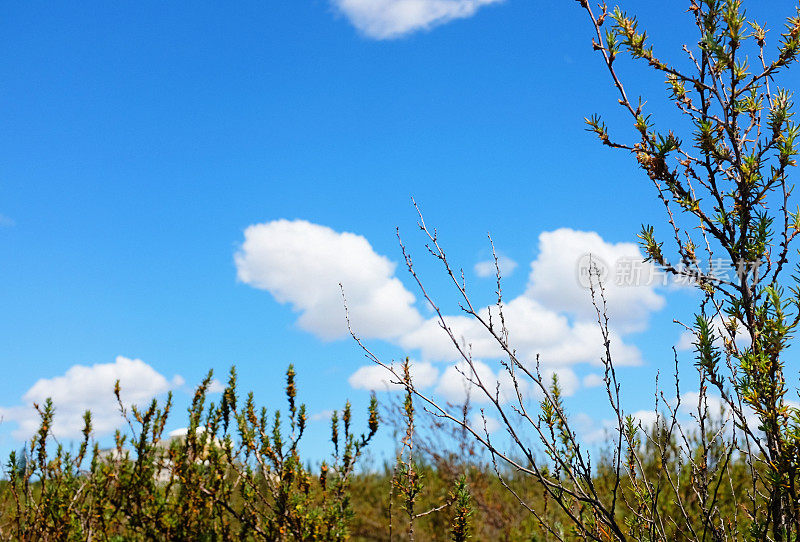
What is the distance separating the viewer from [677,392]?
3.16 metres

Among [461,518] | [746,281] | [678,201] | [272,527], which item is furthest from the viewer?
[272,527]

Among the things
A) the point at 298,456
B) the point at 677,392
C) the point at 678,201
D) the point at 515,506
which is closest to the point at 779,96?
the point at 678,201

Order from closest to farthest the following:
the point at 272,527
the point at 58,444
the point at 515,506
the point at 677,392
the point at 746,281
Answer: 1. the point at 746,281
2. the point at 677,392
3. the point at 272,527
4. the point at 58,444
5. the point at 515,506

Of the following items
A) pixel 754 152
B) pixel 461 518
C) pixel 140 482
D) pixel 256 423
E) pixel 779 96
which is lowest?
pixel 461 518

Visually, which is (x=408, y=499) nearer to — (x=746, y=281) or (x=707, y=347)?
(x=707, y=347)

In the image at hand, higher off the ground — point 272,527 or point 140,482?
point 140,482

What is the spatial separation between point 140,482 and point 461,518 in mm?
2943

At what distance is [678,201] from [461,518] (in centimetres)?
225

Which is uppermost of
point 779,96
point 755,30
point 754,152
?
point 755,30

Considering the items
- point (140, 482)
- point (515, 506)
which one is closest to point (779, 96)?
point (140, 482)

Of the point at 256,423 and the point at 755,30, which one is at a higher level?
the point at 755,30

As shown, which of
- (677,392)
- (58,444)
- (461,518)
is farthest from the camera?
(58,444)

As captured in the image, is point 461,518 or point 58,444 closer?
point 461,518

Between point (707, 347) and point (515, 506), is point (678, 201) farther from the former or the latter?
point (515, 506)
